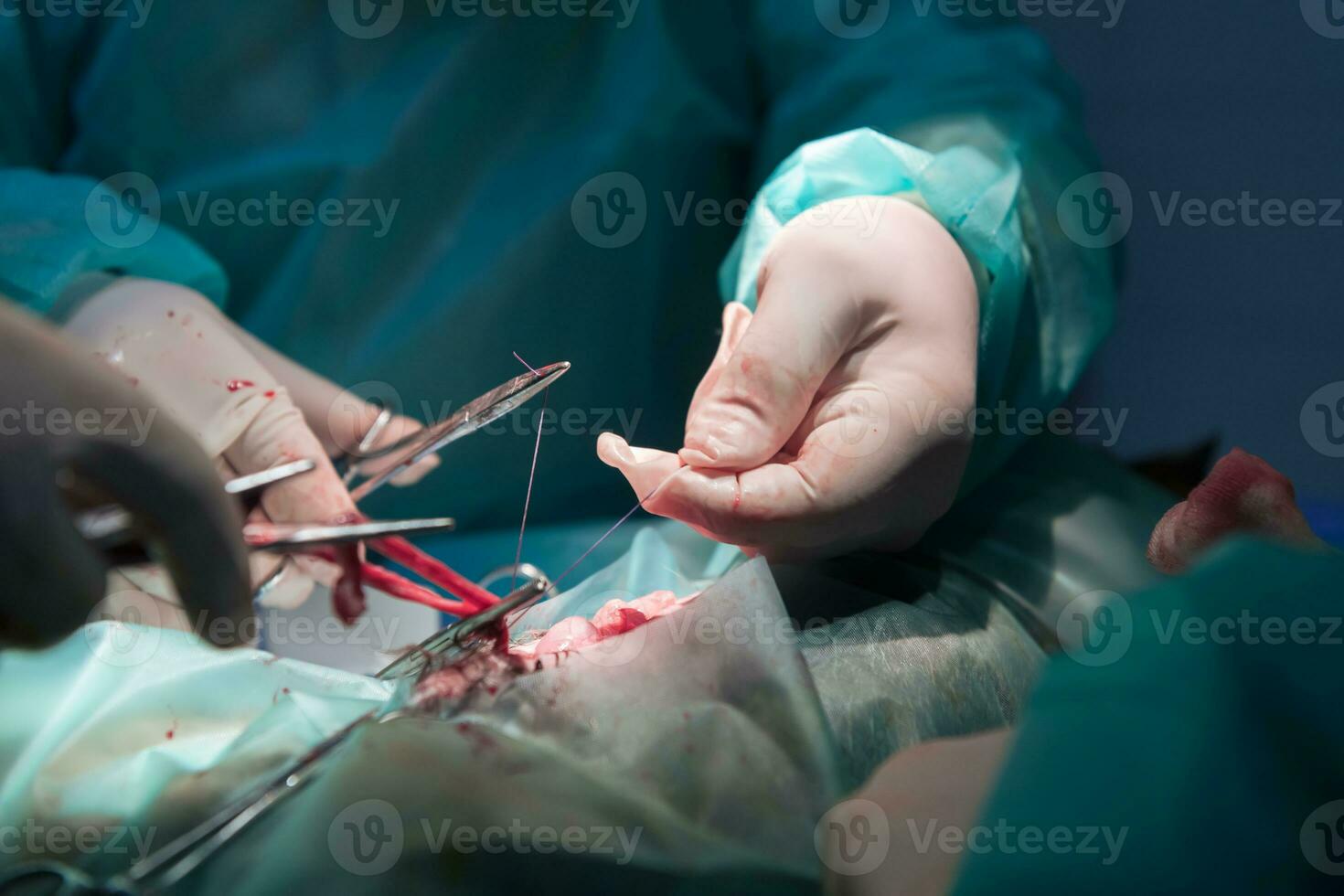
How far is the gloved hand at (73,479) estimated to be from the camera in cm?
57

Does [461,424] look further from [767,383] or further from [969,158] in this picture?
[969,158]

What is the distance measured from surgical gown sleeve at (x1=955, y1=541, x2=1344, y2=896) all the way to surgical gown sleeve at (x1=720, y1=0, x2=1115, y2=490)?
535 mm

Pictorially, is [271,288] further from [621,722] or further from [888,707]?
[888,707]

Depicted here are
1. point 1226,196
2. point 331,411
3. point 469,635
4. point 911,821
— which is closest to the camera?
point 911,821

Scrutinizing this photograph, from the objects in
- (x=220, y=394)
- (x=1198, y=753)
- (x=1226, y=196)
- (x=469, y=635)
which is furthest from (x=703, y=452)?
(x=1226, y=196)

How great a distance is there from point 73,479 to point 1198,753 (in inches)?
31.5

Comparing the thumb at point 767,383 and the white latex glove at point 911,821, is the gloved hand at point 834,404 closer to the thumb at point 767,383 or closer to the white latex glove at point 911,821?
the thumb at point 767,383

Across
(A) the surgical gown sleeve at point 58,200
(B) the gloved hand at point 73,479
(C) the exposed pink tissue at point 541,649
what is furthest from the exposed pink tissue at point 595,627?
(A) the surgical gown sleeve at point 58,200

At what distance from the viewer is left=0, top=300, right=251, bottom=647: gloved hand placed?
57 centimetres

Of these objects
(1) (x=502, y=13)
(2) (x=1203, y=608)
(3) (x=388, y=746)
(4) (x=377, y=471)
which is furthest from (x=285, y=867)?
(1) (x=502, y=13)

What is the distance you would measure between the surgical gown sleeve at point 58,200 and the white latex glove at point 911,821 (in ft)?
3.60

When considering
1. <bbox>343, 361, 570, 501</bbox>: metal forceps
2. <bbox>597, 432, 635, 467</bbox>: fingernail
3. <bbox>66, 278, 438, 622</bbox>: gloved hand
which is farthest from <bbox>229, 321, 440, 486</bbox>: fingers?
<bbox>597, 432, 635, 467</bbox>: fingernail

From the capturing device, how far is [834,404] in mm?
988

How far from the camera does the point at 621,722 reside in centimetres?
77
